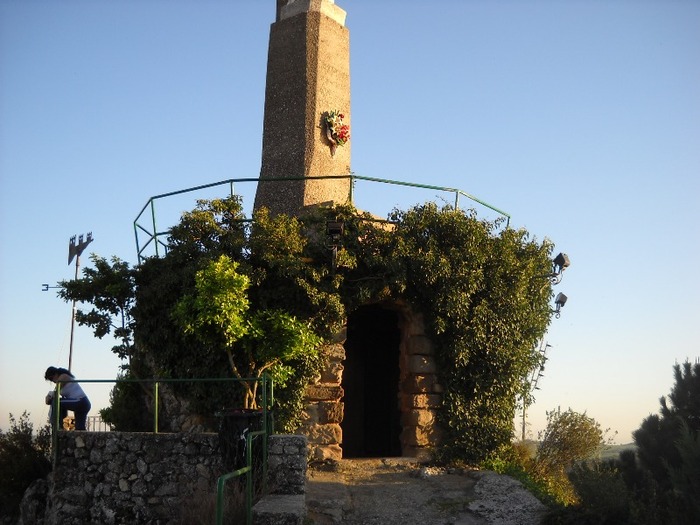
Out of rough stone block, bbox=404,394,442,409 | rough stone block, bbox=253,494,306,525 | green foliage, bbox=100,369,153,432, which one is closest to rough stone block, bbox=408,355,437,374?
rough stone block, bbox=404,394,442,409

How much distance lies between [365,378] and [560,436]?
13.1 feet

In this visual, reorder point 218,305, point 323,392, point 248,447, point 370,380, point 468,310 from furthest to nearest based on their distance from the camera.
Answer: point 370,380 → point 468,310 → point 323,392 → point 218,305 → point 248,447

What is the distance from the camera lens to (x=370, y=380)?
16797 mm

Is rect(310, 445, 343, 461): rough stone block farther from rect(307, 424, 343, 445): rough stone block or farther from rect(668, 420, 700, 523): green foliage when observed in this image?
rect(668, 420, 700, 523): green foliage

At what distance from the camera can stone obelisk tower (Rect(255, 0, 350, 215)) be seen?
50.0 feet

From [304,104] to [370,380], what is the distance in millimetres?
5492

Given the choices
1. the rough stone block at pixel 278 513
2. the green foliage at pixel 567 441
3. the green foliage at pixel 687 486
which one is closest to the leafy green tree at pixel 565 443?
the green foliage at pixel 567 441

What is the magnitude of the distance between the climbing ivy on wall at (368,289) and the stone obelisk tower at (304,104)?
1572 millimetres

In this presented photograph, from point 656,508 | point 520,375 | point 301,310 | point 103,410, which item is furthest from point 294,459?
point 103,410

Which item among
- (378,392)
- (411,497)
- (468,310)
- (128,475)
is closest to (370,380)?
(378,392)

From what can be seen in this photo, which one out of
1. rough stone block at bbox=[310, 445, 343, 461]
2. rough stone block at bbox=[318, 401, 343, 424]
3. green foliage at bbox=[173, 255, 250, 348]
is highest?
green foliage at bbox=[173, 255, 250, 348]

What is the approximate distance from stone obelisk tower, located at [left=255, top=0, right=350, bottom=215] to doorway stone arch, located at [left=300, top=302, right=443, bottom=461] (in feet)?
8.41

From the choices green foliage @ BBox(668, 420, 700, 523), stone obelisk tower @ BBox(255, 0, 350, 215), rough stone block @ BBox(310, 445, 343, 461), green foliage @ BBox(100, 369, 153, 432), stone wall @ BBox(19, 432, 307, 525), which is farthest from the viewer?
stone obelisk tower @ BBox(255, 0, 350, 215)

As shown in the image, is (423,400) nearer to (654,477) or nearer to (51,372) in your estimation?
(654,477)
